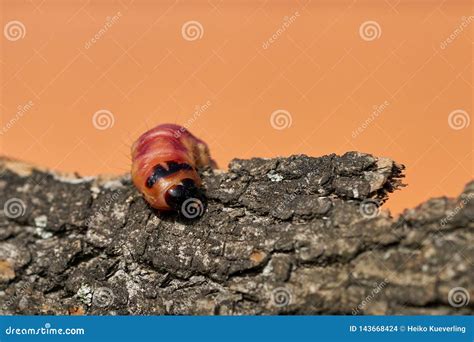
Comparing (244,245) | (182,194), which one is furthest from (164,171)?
(244,245)

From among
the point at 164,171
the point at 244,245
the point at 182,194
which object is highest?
the point at 164,171

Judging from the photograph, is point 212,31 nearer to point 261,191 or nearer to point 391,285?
point 261,191

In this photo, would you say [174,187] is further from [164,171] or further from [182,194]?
[164,171]

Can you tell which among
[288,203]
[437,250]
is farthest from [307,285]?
[437,250]

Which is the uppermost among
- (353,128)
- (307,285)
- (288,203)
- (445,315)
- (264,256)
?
(353,128)

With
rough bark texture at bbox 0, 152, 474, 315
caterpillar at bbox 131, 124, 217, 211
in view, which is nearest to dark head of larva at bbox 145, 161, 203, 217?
caterpillar at bbox 131, 124, 217, 211

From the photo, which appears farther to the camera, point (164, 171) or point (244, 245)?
point (164, 171)

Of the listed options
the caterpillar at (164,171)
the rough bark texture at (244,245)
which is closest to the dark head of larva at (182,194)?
the caterpillar at (164,171)
